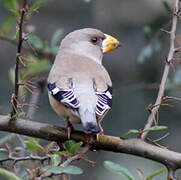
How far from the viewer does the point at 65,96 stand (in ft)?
9.15

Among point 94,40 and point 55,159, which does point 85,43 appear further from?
point 55,159

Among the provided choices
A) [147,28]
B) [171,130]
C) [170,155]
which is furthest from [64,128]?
[171,130]

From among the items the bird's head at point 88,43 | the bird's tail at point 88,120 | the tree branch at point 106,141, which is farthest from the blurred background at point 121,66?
the tree branch at point 106,141

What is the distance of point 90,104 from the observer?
8.89ft

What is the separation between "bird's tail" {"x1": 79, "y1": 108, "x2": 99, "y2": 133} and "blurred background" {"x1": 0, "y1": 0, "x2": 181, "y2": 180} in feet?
9.31

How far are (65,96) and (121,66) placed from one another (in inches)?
159

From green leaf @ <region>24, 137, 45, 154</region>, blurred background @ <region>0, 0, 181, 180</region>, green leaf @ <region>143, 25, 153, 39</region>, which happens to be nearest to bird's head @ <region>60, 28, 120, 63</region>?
green leaf @ <region>143, 25, 153, 39</region>

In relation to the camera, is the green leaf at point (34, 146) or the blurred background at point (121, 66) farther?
the blurred background at point (121, 66)

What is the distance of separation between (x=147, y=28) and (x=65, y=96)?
5.07 feet

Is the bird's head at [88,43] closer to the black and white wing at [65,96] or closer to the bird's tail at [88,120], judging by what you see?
the black and white wing at [65,96]

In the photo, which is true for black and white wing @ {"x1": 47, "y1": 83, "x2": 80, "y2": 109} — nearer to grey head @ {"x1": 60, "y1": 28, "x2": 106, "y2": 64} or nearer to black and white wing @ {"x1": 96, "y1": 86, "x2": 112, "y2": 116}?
black and white wing @ {"x1": 96, "y1": 86, "x2": 112, "y2": 116}

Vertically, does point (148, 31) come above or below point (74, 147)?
above

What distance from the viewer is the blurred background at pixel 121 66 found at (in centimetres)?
588

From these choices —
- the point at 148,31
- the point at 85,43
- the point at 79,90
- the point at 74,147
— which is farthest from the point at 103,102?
the point at 148,31
